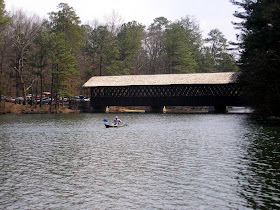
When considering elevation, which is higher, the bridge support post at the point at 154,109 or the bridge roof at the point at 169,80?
the bridge roof at the point at 169,80

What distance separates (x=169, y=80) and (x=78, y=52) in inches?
1049

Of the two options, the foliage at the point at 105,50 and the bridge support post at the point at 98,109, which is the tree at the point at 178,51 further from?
the bridge support post at the point at 98,109

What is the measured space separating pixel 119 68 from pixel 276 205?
62.1 metres

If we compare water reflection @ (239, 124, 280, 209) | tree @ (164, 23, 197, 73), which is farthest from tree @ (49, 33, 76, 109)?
water reflection @ (239, 124, 280, 209)

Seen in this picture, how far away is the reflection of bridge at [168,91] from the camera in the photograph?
52219 millimetres

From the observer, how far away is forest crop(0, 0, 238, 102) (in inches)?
2226

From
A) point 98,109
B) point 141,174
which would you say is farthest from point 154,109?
point 141,174

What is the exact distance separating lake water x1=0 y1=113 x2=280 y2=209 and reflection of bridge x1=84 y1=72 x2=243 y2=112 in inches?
1207

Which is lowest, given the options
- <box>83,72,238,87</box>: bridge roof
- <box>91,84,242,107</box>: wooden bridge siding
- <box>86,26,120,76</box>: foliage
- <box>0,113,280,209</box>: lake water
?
<box>0,113,280,209</box>: lake water

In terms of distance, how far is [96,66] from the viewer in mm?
71688

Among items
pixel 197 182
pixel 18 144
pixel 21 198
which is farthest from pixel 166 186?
pixel 18 144

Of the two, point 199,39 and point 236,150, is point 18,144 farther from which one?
point 199,39

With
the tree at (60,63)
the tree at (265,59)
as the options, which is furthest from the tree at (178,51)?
the tree at (265,59)

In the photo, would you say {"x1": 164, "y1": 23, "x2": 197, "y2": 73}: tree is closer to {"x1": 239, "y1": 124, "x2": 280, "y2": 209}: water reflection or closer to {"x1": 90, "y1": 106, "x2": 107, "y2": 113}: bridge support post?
{"x1": 90, "y1": 106, "x2": 107, "y2": 113}: bridge support post
